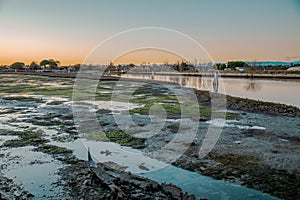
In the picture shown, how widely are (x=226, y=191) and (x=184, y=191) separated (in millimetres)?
960

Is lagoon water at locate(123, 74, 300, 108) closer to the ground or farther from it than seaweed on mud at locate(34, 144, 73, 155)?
farther from it

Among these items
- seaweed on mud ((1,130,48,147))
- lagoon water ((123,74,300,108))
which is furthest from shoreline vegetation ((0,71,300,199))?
lagoon water ((123,74,300,108))

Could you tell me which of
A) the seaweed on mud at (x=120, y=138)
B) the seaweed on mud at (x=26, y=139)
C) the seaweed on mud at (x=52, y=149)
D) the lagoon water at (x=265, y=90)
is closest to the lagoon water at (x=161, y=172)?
the seaweed on mud at (x=52, y=149)

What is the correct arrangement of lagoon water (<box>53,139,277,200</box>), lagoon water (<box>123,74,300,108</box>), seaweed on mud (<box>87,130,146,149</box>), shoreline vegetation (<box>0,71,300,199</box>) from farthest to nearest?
lagoon water (<box>123,74,300,108</box>)
seaweed on mud (<box>87,130,146,149</box>)
shoreline vegetation (<box>0,71,300,199</box>)
lagoon water (<box>53,139,277,200</box>)

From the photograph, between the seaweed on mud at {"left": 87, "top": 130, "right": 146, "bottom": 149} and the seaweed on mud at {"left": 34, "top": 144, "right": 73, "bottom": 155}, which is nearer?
the seaweed on mud at {"left": 34, "top": 144, "right": 73, "bottom": 155}

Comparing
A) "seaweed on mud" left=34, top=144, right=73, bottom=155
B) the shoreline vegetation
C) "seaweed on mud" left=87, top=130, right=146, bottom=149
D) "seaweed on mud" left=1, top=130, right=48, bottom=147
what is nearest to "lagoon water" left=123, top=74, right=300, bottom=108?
the shoreline vegetation

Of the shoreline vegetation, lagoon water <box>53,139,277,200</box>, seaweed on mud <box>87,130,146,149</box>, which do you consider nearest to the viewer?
lagoon water <box>53,139,277,200</box>

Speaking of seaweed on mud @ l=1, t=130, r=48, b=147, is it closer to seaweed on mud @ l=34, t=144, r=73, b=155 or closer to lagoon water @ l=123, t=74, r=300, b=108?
seaweed on mud @ l=34, t=144, r=73, b=155

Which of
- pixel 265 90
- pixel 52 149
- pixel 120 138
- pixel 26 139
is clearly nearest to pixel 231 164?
pixel 120 138

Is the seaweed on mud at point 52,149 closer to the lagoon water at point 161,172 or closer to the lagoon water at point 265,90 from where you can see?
the lagoon water at point 161,172

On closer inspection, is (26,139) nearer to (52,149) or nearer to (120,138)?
(52,149)

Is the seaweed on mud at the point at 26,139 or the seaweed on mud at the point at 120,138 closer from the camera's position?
the seaweed on mud at the point at 26,139

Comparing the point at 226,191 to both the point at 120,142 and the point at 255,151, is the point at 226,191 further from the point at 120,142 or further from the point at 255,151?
the point at 120,142

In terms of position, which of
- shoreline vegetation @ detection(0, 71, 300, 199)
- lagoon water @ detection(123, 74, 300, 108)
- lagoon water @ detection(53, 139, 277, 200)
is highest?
lagoon water @ detection(123, 74, 300, 108)
